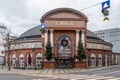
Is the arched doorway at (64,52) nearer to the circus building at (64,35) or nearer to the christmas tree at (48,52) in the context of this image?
the circus building at (64,35)

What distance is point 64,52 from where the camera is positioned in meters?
69.6

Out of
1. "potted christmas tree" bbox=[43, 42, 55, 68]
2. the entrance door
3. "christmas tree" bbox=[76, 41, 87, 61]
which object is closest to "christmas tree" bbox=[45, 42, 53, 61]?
"potted christmas tree" bbox=[43, 42, 55, 68]

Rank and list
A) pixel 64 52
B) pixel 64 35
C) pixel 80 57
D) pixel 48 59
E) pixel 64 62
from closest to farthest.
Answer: pixel 48 59
pixel 80 57
pixel 64 52
pixel 64 35
pixel 64 62

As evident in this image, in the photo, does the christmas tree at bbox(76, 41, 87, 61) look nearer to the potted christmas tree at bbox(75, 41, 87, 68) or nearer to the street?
the potted christmas tree at bbox(75, 41, 87, 68)

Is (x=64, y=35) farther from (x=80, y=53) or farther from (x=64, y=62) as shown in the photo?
(x=64, y=62)

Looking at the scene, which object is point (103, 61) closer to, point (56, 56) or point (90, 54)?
point (90, 54)

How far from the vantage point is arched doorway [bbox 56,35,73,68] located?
6931cm

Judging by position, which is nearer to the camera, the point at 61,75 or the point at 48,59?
the point at 61,75

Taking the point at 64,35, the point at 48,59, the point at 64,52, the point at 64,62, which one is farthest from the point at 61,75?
the point at 64,35

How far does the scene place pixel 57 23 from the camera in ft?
223

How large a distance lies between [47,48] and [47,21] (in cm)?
617

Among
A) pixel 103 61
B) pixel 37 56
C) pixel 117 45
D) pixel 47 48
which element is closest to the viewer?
pixel 47 48

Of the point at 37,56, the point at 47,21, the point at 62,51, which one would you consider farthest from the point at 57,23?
the point at 37,56

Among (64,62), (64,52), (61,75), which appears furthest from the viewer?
(64,62)
